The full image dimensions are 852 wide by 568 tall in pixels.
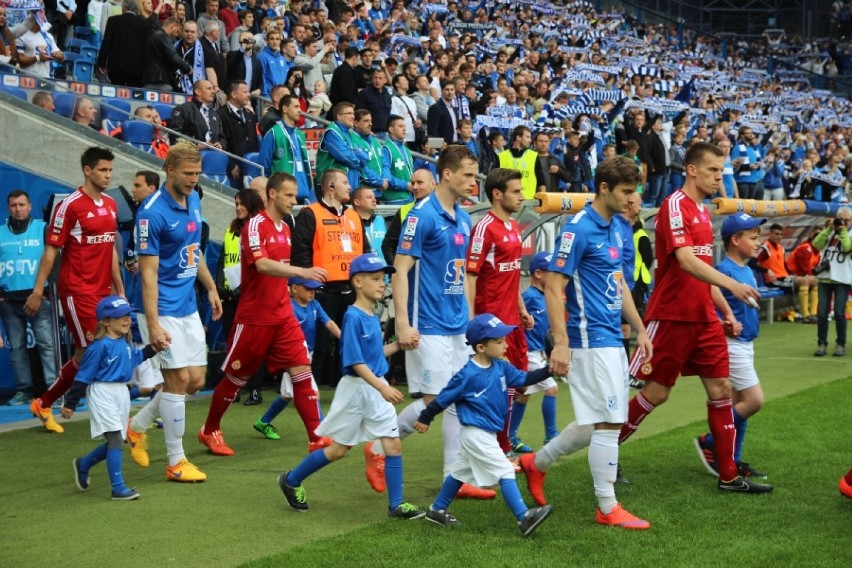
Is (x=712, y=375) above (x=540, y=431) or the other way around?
above

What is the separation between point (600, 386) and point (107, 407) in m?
3.09

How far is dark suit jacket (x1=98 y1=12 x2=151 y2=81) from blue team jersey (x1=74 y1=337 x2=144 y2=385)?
7491 millimetres

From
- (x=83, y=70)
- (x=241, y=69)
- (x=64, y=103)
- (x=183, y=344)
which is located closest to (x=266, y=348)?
(x=183, y=344)

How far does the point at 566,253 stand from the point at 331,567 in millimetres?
2257

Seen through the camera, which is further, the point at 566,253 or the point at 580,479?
the point at 580,479

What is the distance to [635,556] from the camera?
19.5 feet

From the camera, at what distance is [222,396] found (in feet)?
28.7

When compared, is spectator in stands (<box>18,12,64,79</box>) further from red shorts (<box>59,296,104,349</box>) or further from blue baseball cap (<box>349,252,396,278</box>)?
blue baseball cap (<box>349,252,396,278</box>)

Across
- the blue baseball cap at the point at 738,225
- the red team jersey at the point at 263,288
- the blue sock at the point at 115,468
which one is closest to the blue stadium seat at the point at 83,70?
the red team jersey at the point at 263,288

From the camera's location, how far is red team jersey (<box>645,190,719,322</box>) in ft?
24.0

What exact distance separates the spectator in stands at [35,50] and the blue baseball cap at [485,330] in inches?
345

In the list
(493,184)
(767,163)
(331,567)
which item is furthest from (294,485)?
(767,163)

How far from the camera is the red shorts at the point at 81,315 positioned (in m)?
9.34

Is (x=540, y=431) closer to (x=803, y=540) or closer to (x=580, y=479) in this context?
(x=580, y=479)
